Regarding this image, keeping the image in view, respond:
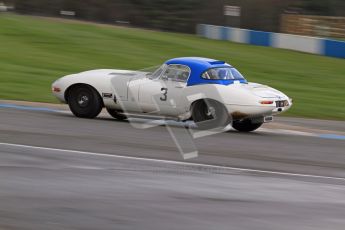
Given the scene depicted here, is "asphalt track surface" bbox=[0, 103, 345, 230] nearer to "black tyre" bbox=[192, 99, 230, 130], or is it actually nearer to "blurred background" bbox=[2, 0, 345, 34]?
"black tyre" bbox=[192, 99, 230, 130]

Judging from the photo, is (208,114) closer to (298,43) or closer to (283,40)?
(298,43)

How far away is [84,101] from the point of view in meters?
13.0

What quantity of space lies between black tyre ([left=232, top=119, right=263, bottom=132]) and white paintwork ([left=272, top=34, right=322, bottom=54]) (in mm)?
26928

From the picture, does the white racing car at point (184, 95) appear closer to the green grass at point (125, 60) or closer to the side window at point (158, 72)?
the side window at point (158, 72)

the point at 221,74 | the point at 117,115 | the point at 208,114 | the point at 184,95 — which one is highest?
the point at 221,74

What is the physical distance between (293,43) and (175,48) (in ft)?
27.8

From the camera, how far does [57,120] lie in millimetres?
12703

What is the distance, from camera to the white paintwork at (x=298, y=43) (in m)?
39.3

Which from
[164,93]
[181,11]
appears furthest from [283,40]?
[164,93]

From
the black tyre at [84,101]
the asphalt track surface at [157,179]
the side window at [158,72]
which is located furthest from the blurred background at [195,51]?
the asphalt track surface at [157,179]

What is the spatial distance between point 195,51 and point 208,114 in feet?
78.1

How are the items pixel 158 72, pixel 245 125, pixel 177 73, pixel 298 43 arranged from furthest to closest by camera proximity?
pixel 298 43
pixel 245 125
pixel 158 72
pixel 177 73

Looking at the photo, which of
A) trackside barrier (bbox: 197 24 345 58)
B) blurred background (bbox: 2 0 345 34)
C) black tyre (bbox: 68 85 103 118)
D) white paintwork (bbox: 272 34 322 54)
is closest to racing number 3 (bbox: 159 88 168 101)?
black tyre (bbox: 68 85 103 118)

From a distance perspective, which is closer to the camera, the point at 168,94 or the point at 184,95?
the point at 184,95
